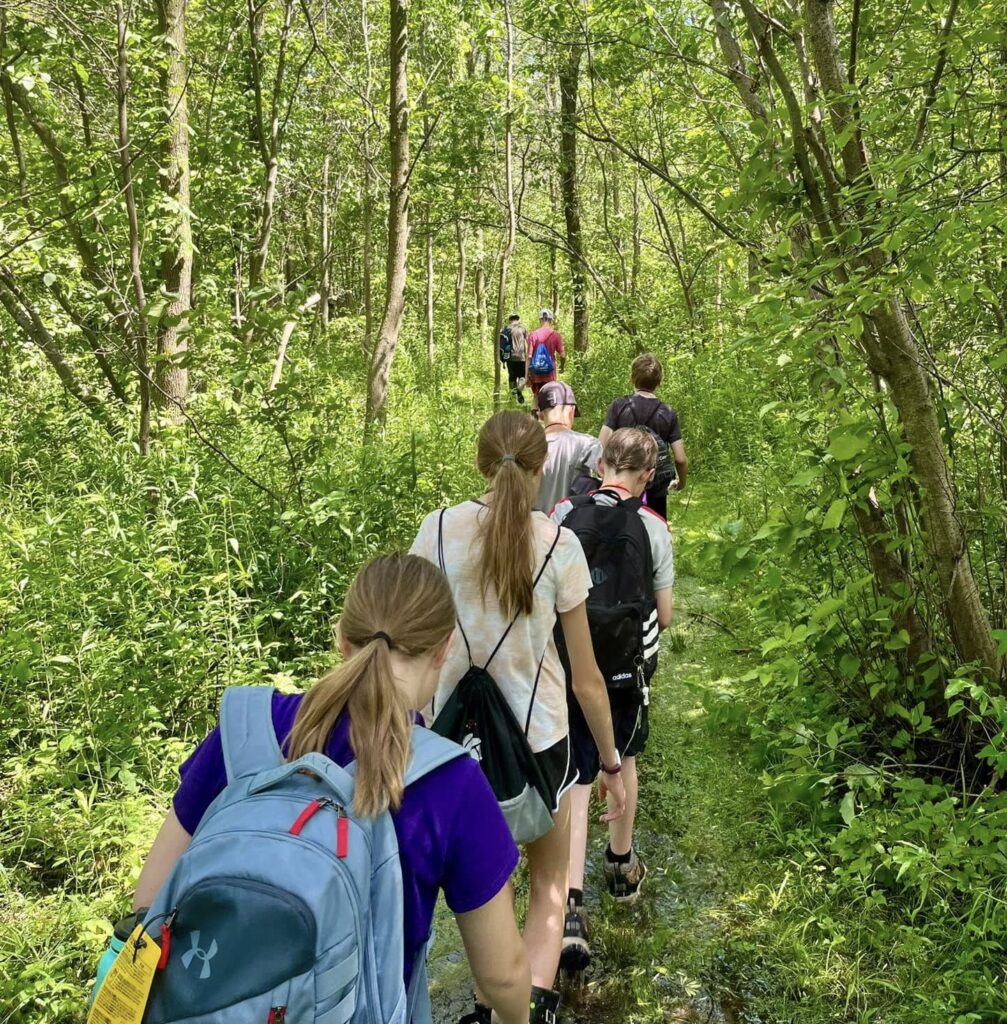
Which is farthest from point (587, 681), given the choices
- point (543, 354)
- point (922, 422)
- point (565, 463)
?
point (543, 354)

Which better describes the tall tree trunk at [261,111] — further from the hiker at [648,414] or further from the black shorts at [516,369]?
the black shorts at [516,369]

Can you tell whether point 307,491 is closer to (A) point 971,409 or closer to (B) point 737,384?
(A) point 971,409

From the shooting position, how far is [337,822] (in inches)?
47.0

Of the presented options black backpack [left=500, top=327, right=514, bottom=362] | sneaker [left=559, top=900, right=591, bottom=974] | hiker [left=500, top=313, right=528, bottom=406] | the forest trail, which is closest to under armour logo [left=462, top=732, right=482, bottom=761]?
sneaker [left=559, top=900, right=591, bottom=974]

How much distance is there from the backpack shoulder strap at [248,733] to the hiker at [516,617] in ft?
2.82

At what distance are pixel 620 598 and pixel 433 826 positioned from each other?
1.61 metres

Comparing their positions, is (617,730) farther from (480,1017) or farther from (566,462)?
(566,462)

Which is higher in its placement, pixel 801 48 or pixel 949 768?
pixel 801 48

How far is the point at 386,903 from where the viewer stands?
1.24 metres

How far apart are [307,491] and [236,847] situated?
4.84m

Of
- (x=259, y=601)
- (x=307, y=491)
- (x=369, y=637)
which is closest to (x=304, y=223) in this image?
(x=307, y=491)

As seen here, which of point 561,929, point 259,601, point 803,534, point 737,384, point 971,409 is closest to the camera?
point 561,929

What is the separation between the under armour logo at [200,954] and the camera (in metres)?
1.08

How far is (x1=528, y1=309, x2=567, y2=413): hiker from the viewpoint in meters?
8.57
